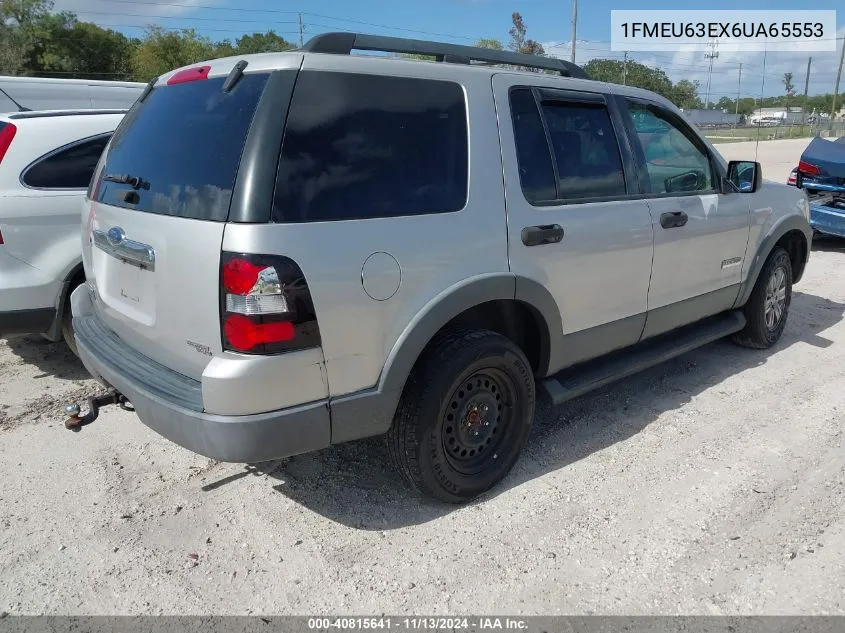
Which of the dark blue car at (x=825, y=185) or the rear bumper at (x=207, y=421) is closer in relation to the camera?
the rear bumper at (x=207, y=421)

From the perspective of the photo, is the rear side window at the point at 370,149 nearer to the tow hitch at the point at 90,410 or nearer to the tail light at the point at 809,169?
the tow hitch at the point at 90,410

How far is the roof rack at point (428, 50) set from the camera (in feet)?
9.13

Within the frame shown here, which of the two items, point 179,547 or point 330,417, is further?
point 179,547

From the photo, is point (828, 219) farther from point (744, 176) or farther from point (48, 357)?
point (48, 357)

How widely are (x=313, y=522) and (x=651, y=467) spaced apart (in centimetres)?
179

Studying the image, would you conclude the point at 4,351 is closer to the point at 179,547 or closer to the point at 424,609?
the point at 179,547

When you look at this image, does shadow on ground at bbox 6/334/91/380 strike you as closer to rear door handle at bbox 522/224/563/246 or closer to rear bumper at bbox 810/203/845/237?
rear door handle at bbox 522/224/563/246

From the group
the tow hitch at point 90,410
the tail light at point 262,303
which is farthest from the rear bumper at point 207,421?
the tail light at point 262,303

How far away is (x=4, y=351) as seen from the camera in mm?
5234

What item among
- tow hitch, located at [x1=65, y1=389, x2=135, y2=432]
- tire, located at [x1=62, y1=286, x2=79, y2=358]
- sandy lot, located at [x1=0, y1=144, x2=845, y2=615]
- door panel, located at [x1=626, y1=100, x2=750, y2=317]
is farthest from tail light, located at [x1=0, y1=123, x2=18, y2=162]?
door panel, located at [x1=626, y1=100, x2=750, y2=317]

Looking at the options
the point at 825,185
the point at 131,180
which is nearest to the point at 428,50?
the point at 131,180

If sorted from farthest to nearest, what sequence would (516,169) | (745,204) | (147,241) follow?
(745,204) < (516,169) < (147,241)

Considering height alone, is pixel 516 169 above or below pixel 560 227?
above

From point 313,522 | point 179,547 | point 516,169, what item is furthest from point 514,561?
point 516,169
